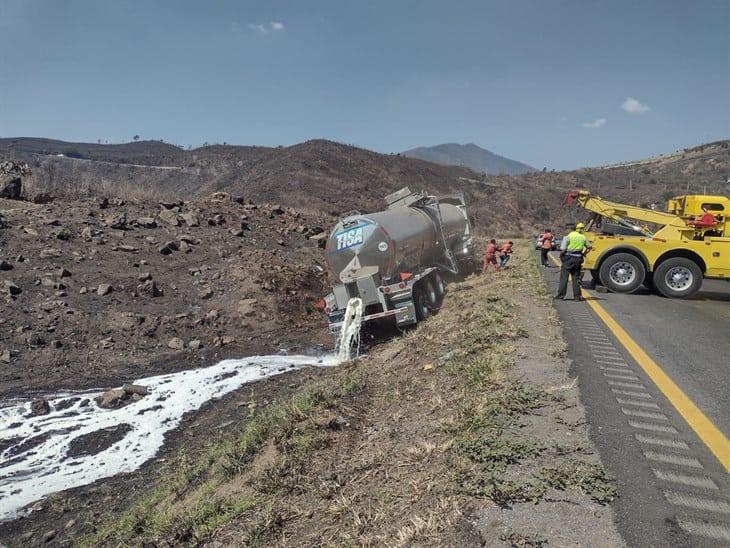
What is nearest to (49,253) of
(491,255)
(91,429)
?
(91,429)

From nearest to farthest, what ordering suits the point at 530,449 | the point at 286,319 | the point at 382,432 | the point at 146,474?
the point at 530,449
the point at 382,432
the point at 146,474
the point at 286,319

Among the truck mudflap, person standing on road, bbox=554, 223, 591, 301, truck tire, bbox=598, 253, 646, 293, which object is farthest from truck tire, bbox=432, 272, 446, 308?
truck tire, bbox=598, 253, 646, 293

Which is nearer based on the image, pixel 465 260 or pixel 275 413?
pixel 275 413

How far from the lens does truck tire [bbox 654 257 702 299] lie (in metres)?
11.7

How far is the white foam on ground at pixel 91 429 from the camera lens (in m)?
7.16

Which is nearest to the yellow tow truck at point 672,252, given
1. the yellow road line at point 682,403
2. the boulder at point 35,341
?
the yellow road line at point 682,403

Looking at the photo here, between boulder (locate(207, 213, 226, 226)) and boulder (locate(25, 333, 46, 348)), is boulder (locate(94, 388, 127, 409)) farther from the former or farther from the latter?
boulder (locate(207, 213, 226, 226))

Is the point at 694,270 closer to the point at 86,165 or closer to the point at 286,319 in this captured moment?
the point at 286,319

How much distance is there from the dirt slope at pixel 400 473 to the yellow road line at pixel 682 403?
0.92 m

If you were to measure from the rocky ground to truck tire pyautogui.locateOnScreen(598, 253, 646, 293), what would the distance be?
22.6ft

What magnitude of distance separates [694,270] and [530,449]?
994cm

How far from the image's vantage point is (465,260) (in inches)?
736

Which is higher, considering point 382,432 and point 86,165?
point 86,165

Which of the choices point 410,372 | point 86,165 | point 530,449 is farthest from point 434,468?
point 86,165
